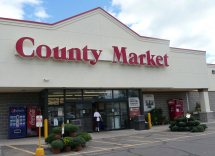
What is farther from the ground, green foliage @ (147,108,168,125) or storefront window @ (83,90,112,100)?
storefront window @ (83,90,112,100)

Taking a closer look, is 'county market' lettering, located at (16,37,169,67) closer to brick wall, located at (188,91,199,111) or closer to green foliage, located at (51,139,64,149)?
green foliage, located at (51,139,64,149)

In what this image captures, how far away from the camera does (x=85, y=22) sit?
73.3 feet

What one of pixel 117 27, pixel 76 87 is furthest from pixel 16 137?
pixel 117 27

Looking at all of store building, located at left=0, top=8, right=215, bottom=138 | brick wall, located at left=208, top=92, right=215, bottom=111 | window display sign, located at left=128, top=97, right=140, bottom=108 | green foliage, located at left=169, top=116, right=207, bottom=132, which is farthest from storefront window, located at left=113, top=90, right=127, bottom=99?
brick wall, located at left=208, top=92, right=215, bottom=111

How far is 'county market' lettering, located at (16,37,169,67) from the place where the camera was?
1930 cm

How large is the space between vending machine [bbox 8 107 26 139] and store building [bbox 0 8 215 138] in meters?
0.07

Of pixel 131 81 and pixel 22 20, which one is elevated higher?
pixel 22 20

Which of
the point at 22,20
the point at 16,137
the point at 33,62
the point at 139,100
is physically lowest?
the point at 16,137

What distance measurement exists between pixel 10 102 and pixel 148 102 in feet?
44.1

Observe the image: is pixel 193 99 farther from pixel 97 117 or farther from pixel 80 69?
pixel 80 69

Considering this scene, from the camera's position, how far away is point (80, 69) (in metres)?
21.4

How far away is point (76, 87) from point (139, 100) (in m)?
6.43

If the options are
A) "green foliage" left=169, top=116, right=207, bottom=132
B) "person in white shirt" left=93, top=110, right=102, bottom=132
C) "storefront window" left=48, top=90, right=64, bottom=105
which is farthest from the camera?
"person in white shirt" left=93, top=110, right=102, bottom=132

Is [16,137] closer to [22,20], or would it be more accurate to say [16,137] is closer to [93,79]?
[93,79]
